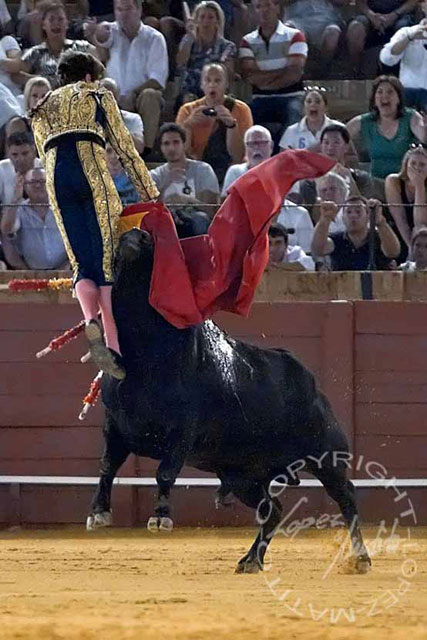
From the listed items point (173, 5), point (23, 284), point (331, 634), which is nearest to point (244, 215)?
point (23, 284)

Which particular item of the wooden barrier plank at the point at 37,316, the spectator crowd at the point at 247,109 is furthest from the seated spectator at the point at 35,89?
the wooden barrier plank at the point at 37,316

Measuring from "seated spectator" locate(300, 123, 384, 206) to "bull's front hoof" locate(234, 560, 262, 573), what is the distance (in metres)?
3.09

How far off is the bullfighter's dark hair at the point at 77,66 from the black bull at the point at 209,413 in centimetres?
66

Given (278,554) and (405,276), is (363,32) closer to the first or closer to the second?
(405,276)

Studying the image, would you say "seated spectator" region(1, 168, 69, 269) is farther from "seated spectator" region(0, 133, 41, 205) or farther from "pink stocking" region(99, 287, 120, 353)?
"pink stocking" region(99, 287, 120, 353)

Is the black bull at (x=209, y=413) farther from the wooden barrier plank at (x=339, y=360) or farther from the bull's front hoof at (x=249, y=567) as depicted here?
the wooden barrier plank at (x=339, y=360)

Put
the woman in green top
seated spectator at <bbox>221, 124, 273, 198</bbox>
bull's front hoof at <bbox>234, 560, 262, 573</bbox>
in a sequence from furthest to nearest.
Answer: the woman in green top → seated spectator at <bbox>221, 124, 273, 198</bbox> → bull's front hoof at <bbox>234, 560, 262, 573</bbox>

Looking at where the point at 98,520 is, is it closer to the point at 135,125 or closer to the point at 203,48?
the point at 135,125

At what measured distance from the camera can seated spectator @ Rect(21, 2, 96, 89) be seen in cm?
1059

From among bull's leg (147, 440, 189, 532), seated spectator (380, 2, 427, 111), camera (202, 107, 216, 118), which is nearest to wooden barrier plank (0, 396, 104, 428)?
camera (202, 107, 216, 118)

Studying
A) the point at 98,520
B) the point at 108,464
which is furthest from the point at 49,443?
the point at 98,520

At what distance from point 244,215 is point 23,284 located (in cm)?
103

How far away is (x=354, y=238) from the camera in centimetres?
946

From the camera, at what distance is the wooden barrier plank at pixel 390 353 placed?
9773mm
